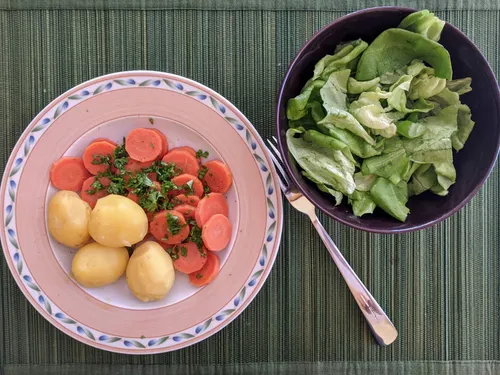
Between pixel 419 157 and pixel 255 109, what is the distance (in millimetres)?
444

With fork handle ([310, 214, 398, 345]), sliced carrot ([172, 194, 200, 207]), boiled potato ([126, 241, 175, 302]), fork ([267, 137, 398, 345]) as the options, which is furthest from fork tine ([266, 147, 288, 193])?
boiled potato ([126, 241, 175, 302])

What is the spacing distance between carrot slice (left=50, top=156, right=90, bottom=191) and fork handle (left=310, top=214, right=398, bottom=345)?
0.60 meters

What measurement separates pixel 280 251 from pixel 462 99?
0.58 meters

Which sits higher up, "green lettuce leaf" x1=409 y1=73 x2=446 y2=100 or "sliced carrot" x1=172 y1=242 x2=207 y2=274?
"green lettuce leaf" x1=409 y1=73 x2=446 y2=100

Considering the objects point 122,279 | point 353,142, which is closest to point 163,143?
point 122,279

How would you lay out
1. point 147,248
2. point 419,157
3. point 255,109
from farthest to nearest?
point 255,109 < point 147,248 < point 419,157

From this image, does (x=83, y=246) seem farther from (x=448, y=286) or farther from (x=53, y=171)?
(x=448, y=286)

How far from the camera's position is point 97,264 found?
1.16 m

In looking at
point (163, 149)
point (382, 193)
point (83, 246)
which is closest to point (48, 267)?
point (83, 246)

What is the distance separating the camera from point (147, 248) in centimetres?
116

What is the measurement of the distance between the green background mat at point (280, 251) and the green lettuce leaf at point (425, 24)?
0.29 m

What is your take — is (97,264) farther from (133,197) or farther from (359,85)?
(359,85)

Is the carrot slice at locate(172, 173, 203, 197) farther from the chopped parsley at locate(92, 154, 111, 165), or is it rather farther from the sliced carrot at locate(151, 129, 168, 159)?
the chopped parsley at locate(92, 154, 111, 165)

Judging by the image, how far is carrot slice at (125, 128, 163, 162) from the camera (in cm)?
119
